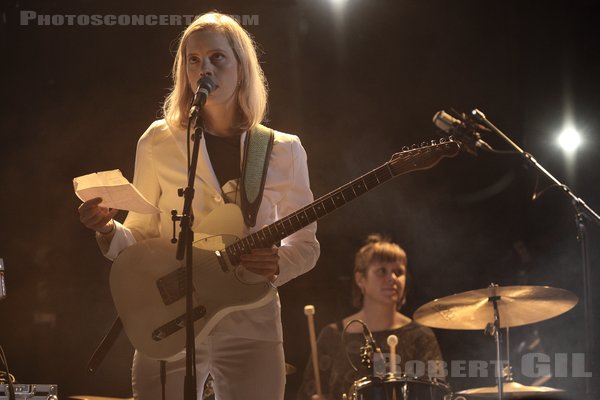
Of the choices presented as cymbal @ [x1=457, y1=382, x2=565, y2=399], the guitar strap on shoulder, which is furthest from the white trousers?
cymbal @ [x1=457, y1=382, x2=565, y2=399]

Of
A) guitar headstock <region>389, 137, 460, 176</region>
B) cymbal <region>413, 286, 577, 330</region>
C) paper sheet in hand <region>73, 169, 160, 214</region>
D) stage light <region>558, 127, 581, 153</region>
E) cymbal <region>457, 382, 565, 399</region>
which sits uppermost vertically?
stage light <region>558, 127, 581, 153</region>

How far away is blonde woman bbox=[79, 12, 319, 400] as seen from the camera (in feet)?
7.89

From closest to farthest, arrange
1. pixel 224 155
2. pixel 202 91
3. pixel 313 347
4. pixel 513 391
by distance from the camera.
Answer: pixel 202 91 → pixel 224 155 → pixel 513 391 → pixel 313 347

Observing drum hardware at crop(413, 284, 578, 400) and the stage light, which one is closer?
drum hardware at crop(413, 284, 578, 400)

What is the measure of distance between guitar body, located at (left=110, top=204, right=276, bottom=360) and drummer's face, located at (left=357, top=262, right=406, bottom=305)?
8.27 feet

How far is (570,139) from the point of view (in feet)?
17.1

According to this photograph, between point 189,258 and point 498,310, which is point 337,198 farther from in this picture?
point 498,310

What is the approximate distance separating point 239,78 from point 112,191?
2.21ft

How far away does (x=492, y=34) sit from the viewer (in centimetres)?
521

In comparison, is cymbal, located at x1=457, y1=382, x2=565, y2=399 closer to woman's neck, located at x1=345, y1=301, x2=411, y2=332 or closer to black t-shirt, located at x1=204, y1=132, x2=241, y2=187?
woman's neck, located at x1=345, y1=301, x2=411, y2=332

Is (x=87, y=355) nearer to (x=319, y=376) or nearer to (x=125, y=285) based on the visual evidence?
(x=319, y=376)

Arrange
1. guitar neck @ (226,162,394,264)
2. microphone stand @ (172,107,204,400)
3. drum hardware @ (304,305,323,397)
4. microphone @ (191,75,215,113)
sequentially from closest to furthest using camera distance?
microphone stand @ (172,107,204,400)
microphone @ (191,75,215,113)
guitar neck @ (226,162,394,264)
drum hardware @ (304,305,323,397)

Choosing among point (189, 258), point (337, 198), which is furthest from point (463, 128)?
point (189, 258)

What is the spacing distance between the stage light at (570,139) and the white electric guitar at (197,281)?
306cm
